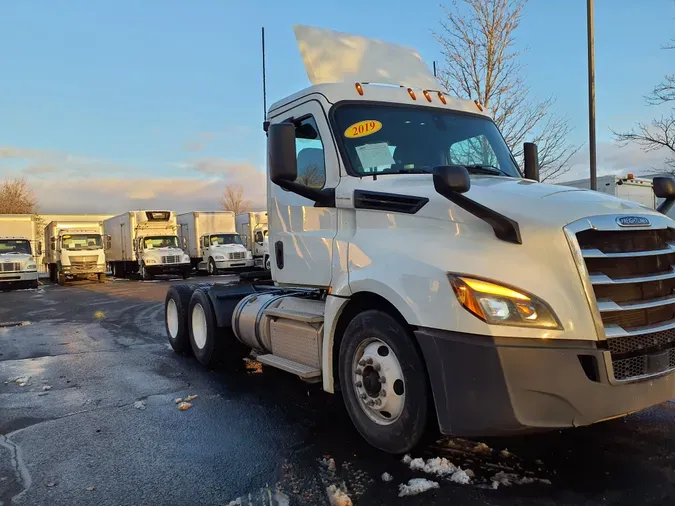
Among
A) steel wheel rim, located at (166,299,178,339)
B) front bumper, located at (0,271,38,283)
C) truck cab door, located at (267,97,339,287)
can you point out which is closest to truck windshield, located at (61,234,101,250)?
front bumper, located at (0,271,38,283)

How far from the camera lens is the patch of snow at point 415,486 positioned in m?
3.26

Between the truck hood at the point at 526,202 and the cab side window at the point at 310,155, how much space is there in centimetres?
72

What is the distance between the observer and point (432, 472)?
11.5ft

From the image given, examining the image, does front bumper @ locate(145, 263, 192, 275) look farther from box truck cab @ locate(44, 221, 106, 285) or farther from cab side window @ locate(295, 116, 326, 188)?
cab side window @ locate(295, 116, 326, 188)

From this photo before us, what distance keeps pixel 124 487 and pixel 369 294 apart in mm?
2040

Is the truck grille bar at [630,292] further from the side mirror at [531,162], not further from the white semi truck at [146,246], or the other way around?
the white semi truck at [146,246]

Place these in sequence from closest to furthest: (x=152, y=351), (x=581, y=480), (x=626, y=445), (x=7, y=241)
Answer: (x=581, y=480) < (x=626, y=445) < (x=152, y=351) < (x=7, y=241)

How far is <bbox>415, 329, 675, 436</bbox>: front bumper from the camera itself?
3.03m

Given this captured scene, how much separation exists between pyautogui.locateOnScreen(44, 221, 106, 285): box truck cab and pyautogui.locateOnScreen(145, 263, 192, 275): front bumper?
230 centimetres

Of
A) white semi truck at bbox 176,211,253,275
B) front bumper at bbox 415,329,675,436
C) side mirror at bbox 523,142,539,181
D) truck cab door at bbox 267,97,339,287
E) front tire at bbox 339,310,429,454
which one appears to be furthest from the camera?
white semi truck at bbox 176,211,253,275

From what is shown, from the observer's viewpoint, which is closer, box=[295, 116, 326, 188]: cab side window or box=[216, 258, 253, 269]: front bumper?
box=[295, 116, 326, 188]: cab side window

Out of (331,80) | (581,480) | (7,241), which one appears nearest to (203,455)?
(581,480)

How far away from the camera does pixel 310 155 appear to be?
479 cm

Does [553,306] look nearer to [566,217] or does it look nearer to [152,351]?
[566,217]
